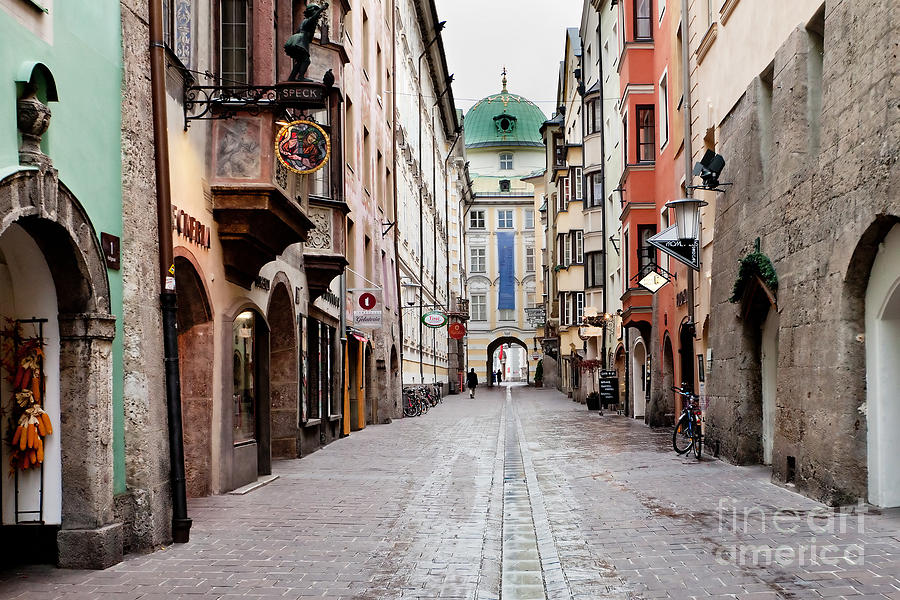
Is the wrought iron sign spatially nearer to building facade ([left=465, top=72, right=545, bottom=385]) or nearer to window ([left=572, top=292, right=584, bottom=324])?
window ([left=572, top=292, right=584, bottom=324])

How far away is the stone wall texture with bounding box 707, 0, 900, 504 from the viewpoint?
32.0 ft

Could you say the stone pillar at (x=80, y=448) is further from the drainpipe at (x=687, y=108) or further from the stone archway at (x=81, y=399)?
the drainpipe at (x=687, y=108)

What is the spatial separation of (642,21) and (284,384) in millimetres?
15832

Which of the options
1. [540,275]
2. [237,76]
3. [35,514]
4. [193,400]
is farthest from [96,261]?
[540,275]

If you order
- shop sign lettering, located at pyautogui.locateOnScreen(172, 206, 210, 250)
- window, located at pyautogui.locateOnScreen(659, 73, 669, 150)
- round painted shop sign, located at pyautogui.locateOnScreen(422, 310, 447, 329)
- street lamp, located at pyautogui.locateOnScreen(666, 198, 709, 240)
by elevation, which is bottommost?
round painted shop sign, located at pyautogui.locateOnScreen(422, 310, 447, 329)

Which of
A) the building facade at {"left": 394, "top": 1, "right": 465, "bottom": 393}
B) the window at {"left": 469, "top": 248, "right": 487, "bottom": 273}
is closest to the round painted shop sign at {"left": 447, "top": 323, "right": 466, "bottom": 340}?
the building facade at {"left": 394, "top": 1, "right": 465, "bottom": 393}

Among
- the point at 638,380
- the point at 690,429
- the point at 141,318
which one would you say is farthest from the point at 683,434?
the point at 638,380

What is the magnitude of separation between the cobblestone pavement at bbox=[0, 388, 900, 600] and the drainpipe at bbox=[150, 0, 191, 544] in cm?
77

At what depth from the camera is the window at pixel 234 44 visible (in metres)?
13.2

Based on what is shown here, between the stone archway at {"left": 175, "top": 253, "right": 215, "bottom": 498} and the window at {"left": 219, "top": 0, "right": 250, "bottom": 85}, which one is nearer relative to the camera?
the stone archway at {"left": 175, "top": 253, "right": 215, "bottom": 498}

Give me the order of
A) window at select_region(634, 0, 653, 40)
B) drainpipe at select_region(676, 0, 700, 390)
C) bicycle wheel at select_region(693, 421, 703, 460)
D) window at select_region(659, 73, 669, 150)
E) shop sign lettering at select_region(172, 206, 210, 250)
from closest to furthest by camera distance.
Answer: shop sign lettering at select_region(172, 206, 210, 250) → bicycle wheel at select_region(693, 421, 703, 460) → drainpipe at select_region(676, 0, 700, 390) → window at select_region(659, 73, 669, 150) → window at select_region(634, 0, 653, 40)

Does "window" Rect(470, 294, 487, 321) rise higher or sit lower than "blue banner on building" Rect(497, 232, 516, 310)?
lower

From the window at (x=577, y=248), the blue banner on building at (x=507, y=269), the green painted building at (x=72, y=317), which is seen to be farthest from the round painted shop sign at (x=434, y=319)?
the blue banner on building at (x=507, y=269)

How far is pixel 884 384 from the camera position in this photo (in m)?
10.2
